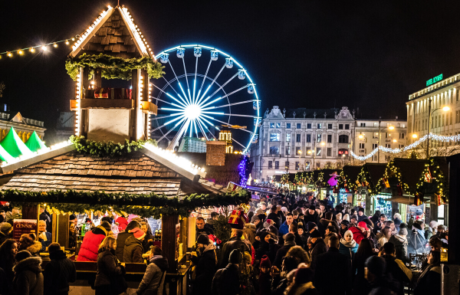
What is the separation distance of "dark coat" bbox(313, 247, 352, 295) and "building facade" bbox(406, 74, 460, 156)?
4641cm

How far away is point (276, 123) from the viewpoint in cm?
9869

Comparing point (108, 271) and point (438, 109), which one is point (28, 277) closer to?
point (108, 271)

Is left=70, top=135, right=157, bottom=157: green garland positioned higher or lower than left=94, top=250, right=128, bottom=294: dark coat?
higher

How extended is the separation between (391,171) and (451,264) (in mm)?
10766

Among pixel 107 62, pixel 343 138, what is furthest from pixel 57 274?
pixel 343 138

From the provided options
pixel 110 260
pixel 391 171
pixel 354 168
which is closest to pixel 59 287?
pixel 110 260

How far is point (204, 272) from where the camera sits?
721cm

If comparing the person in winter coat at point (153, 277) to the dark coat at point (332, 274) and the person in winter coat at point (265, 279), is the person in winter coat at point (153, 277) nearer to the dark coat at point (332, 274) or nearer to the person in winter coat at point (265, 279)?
the person in winter coat at point (265, 279)

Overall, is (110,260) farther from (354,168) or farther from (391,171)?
(354,168)

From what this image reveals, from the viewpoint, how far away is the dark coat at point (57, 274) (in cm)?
632

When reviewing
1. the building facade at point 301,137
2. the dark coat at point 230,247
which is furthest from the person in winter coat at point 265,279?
the building facade at point 301,137

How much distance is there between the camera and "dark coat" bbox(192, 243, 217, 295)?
7.16 meters

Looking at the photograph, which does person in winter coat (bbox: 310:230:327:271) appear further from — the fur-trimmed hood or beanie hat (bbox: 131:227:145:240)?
the fur-trimmed hood

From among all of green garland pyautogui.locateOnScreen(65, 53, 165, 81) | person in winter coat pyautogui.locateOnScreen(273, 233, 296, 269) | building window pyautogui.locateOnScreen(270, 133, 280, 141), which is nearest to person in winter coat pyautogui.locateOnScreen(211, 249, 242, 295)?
person in winter coat pyautogui.locateOnScreen(273, 233, 296, 269)
